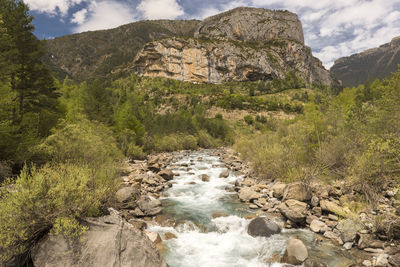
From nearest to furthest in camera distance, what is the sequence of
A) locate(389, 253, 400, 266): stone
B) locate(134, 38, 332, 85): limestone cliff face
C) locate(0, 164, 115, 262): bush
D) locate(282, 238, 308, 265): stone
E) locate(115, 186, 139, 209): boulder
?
1. locate(0, 164, 115, 262): bush
2. locate(389, 253, 400, 266): stone
3. locate(282, 238, 308, 265): stone
4. locate(115, 186, 139, 209): boulder
5. locate(134, 38, 332, 85): limestone cliff face

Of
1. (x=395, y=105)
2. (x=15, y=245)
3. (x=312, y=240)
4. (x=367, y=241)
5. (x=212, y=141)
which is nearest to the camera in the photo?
(x=15, y=245)

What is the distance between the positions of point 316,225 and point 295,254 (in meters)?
3.16

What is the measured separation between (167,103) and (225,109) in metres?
29.4

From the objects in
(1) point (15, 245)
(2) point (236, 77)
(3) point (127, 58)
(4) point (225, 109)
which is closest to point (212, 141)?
(4) point (225, 109)

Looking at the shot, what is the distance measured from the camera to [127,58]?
16450 cm

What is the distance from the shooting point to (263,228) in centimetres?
988

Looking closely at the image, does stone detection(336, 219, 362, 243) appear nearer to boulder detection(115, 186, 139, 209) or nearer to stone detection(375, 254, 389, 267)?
stone detection(375, 254, 389, 267)

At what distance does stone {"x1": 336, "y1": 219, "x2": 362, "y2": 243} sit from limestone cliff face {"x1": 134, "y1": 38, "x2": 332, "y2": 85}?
14388cm

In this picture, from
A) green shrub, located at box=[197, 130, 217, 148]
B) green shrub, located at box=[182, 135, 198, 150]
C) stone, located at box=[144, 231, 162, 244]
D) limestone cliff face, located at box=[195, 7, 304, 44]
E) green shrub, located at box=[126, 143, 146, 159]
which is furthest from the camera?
limestone cliff face, located at box=[195, 7, 304, 44]

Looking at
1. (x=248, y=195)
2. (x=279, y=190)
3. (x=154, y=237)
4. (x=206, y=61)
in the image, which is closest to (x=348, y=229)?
(x=279, y=190)

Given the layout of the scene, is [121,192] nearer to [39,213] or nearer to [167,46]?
[39,213]

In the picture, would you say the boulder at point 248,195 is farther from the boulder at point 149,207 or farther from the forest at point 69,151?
the boulder at point 149,207

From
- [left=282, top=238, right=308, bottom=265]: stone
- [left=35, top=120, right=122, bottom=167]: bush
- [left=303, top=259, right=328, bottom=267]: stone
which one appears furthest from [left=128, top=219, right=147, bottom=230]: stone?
[left=303, top=259, right=328, bottom=267]: stone

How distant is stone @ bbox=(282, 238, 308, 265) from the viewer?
7.51 metres
